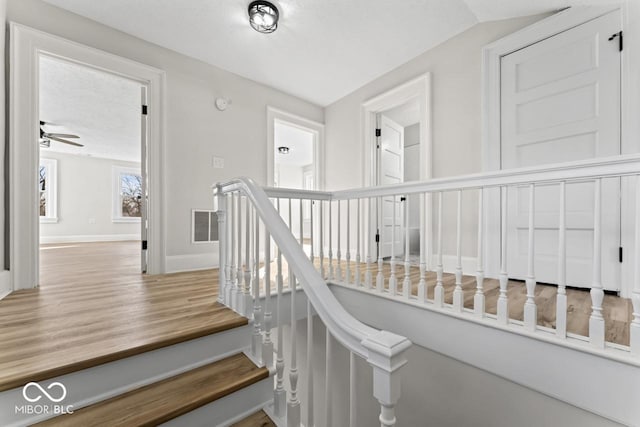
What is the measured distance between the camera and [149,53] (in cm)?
281

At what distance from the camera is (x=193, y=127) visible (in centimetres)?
309

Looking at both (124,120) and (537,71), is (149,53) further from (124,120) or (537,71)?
(537,71)

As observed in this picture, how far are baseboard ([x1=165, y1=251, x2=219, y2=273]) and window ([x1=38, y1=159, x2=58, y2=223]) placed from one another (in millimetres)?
6196

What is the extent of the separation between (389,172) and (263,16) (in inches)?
94.5

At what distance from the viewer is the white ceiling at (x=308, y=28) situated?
2.33m

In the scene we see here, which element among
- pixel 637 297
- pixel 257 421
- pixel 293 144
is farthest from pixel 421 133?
pixel 293 144

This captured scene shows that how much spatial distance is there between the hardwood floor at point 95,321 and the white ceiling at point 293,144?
336 centimetres

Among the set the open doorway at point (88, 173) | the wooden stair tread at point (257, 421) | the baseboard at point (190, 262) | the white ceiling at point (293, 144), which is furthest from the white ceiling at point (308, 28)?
the wooden stair tread at point (257, 421)

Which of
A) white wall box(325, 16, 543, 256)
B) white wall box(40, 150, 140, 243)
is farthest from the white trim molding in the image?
white wall box(40, 150, 140, 243)

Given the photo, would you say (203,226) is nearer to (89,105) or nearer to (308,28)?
(308,28)

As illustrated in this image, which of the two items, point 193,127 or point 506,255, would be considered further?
point 193,127

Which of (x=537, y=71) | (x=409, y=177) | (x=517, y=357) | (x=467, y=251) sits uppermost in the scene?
(x=537, y=71)

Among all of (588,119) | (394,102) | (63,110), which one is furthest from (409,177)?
(63,110)

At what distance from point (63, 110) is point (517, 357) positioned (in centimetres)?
654
